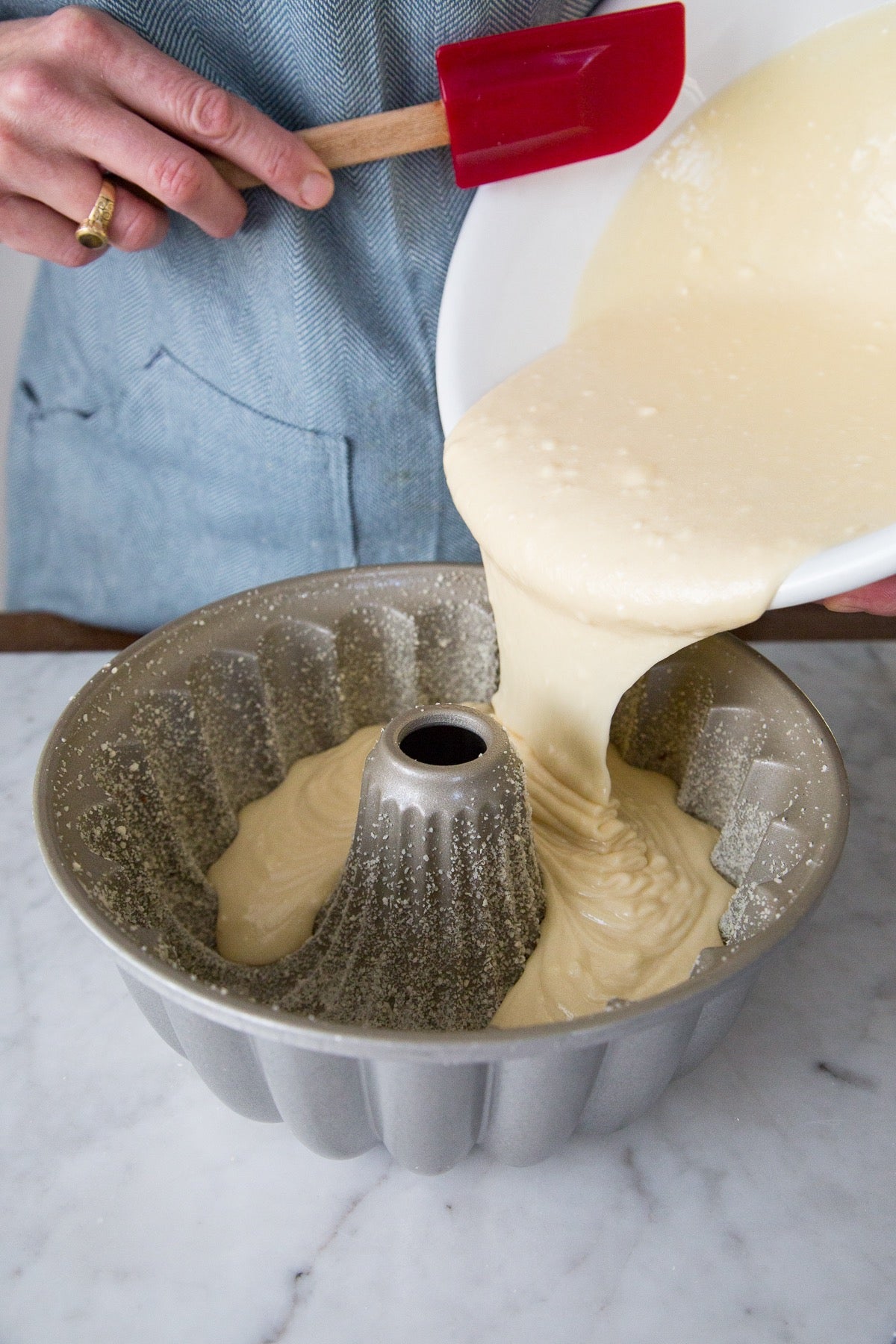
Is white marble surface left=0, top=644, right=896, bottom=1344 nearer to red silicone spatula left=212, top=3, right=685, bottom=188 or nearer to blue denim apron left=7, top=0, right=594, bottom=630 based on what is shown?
blue denim apron left=7, top=0, right=594, bottom=630

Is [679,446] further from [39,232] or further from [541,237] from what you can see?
[39,232]

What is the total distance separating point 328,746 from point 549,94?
64 centimetres

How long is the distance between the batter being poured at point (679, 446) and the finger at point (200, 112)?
25cm

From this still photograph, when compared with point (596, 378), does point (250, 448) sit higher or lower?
lower

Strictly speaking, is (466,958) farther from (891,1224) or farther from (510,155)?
(510,155)

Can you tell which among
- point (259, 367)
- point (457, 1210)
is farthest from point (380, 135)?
point (457, 1210)

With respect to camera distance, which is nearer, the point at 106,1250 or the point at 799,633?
the point at 106,1250

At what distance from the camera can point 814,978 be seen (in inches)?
36.0

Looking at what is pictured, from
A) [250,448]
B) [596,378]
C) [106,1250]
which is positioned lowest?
[106,1250]

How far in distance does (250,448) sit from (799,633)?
743mm

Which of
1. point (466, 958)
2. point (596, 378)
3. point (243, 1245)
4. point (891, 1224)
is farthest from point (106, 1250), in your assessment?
point (596, 378)

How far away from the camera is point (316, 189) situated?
0.88 m

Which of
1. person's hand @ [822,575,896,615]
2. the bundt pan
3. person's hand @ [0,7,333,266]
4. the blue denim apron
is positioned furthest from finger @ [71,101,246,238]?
person's hand @ [822,575,896,615]

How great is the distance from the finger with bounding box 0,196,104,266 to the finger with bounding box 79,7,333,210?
0.14m
